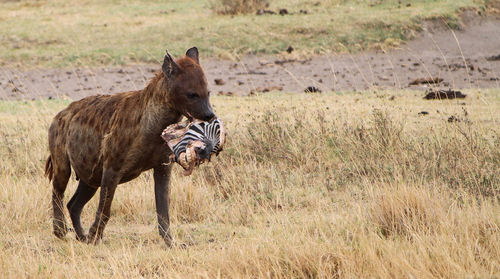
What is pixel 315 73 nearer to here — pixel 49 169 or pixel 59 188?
pixel 49 169

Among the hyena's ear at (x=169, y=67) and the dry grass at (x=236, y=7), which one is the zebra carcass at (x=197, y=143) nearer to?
the hyena's ear at (x=169, y=67)

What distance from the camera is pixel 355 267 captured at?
4.42 meters

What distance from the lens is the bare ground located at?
14008mm

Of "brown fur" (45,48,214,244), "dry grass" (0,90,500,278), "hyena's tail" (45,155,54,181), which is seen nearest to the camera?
"dry grass" (0,90,500,278)

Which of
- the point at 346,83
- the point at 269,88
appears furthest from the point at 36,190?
the point at 346,83

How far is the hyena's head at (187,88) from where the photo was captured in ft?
15.6

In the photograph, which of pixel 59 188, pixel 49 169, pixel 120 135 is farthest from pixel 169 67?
pixel 49 169

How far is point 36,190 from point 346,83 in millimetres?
8491

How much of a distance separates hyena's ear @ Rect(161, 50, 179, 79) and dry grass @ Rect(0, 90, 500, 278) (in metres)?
1.19

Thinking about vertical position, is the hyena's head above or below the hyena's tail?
above

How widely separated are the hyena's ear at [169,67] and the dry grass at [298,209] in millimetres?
1189

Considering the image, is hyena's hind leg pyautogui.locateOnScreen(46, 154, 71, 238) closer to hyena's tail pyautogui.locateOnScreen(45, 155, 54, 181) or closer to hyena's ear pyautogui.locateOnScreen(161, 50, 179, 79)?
hyena's tail pyautogui.locateOnScreen(45, 155, 54, 181)

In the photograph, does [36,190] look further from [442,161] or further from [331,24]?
[331,24]

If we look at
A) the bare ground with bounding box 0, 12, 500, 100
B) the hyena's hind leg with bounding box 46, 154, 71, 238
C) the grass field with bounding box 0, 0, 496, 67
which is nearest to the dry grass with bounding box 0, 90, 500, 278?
the hyena's hind leg with bounding box 46, 154, 71, 238
